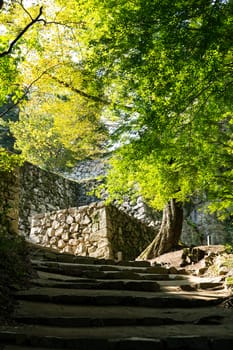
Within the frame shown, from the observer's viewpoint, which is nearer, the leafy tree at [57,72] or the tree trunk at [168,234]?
the leafy tree at [57,72]

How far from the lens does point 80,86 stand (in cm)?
1045

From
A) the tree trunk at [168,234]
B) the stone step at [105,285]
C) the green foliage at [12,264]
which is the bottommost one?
the stone step at [105,285]

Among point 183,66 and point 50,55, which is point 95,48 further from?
point 50,55

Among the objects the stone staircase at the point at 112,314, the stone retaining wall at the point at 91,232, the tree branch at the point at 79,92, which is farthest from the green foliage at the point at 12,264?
the tree branch at the point at 79,92

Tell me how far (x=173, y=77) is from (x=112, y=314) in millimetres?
3052

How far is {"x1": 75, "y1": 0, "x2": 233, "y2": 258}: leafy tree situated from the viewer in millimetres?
4328

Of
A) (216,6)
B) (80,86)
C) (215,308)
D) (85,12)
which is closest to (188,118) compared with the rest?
(216,6)

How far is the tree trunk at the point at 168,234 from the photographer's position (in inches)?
409

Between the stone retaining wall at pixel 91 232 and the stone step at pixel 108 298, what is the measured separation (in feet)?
17.3

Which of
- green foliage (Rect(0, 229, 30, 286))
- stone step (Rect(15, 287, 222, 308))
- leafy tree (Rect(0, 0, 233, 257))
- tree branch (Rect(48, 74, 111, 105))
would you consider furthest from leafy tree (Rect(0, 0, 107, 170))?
stone step (Rect(15, 287, 222, 308))

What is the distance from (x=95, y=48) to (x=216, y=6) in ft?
5.93

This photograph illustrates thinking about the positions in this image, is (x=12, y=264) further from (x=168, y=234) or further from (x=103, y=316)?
(x=168, y=234)

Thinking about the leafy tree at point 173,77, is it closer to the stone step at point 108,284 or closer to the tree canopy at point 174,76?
the tree canopy at point 174,76

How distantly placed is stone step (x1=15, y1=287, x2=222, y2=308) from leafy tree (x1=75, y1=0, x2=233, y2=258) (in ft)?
4.83
